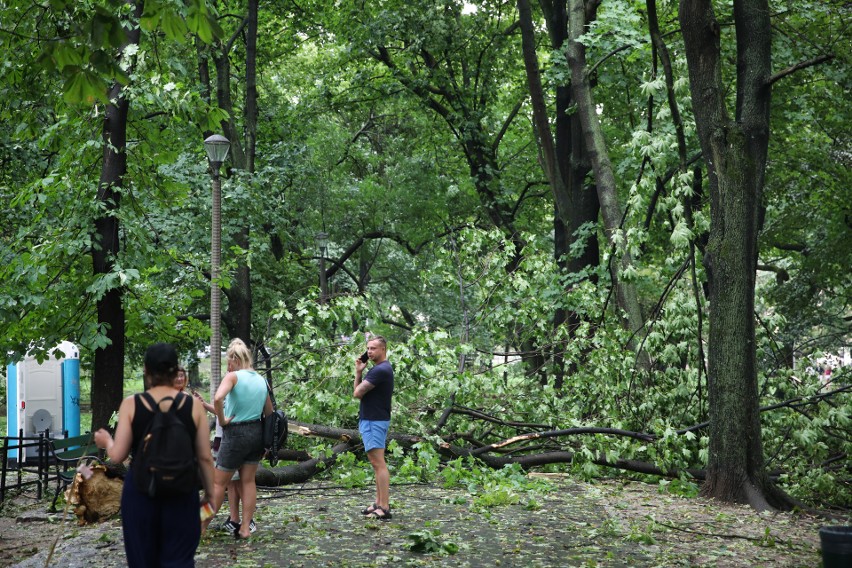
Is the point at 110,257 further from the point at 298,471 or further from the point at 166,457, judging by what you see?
the point at 166,457

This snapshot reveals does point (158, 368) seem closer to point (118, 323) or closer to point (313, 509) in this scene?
point (313, 509)

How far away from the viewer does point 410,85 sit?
24031 mm

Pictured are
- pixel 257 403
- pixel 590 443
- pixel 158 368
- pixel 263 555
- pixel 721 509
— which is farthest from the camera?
pixel 590 443

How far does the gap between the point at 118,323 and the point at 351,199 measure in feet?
55.9

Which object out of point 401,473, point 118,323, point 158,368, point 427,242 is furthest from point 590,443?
point 427,242

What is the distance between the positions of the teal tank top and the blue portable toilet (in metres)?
12.5

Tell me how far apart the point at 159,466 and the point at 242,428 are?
3052mm

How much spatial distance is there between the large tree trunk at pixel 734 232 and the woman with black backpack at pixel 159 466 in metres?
6.55

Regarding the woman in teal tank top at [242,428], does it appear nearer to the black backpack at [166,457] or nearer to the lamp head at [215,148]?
the black backpack at [166,457]

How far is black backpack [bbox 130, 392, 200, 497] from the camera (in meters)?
5.10

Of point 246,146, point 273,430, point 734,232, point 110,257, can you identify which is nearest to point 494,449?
point 734,232

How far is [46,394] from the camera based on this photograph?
64.3 ft

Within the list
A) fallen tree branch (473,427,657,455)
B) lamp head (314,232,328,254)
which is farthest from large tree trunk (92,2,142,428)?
lamp head (314,232,328,254)

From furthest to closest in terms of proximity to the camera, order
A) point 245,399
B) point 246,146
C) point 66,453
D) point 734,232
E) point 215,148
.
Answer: point 246,146 < point 215,148 < point 66,453 < point 734,232 < point 245,399
